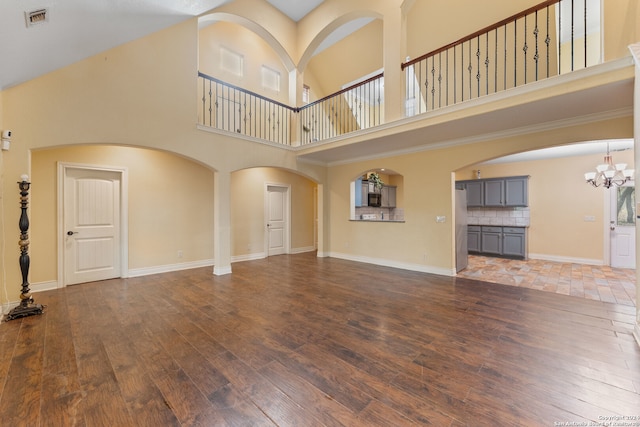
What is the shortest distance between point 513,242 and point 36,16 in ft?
30.4

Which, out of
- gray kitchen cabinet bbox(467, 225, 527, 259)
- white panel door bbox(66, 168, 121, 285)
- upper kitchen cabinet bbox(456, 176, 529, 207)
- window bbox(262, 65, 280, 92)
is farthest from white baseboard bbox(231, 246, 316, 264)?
upper kitchen cabinet bbox(456, 176, 529, 207)

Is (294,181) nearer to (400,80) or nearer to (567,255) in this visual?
(400,80)

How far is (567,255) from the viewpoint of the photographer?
628 centimetres

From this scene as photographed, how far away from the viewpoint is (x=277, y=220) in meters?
7.43

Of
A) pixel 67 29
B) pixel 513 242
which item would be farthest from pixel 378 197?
pixel 67 29

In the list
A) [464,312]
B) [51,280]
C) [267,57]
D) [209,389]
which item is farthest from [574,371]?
[267,57]

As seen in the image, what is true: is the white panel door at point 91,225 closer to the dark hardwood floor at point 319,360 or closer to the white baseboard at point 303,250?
the dark hardwood floor at point 319,360

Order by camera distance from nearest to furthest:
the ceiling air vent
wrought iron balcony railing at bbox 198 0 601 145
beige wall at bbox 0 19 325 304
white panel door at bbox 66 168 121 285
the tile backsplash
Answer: the ceiling air vent < beige wall at bbox 0 19 325 304 < white panel door at bbox 66 168 121 285 < wrought iron balcony railing at bbox 198 0 601 145 < the tile backsplash

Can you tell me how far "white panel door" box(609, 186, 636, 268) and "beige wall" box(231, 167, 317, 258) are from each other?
24.6 feet

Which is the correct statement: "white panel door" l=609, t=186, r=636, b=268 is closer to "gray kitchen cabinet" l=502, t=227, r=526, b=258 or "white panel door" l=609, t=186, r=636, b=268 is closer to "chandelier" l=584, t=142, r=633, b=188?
"chandelier" l=584, t=142, r=633, b=188

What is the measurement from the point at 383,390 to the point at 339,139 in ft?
14.8

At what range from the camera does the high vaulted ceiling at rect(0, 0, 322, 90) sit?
219 centimetres

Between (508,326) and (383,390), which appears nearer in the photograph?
(383,390)

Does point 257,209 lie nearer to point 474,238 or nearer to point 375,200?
point 375,200
